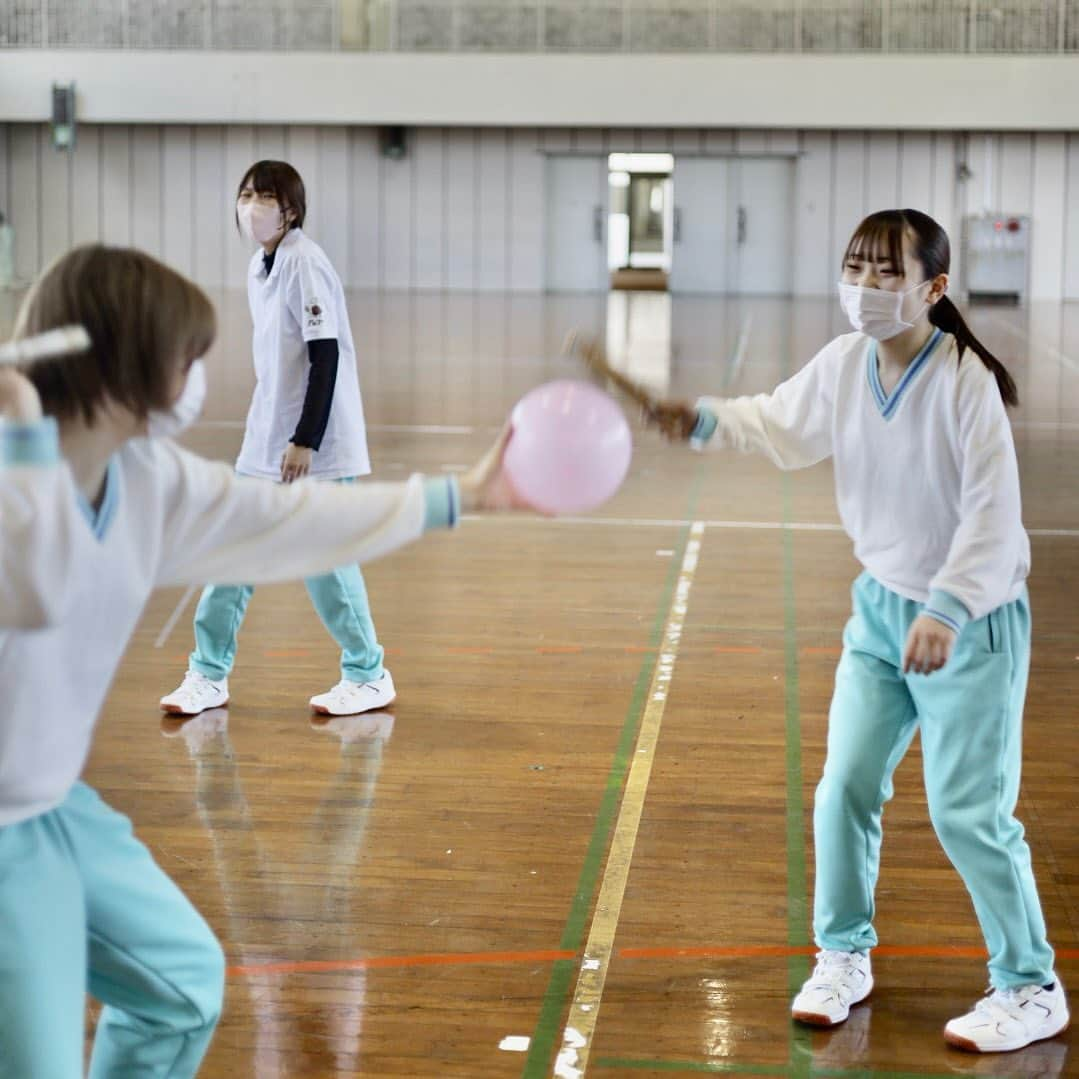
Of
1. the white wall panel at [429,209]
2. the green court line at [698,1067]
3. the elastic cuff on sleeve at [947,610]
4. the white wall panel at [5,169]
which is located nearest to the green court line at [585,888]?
the green court line at [698,1067]

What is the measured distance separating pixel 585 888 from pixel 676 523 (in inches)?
219

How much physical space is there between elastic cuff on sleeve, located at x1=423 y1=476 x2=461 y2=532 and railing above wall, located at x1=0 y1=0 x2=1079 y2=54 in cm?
2758

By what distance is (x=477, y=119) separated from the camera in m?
28.9

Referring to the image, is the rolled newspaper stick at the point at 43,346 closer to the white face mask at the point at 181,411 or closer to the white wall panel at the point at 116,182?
the white face mask at the point at 181,411

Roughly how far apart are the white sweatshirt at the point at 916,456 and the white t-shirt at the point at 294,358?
215 cm

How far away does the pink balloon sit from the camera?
8.78 ft

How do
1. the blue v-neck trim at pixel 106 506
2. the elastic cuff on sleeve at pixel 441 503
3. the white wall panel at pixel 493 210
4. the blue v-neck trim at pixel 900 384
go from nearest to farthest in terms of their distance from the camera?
the blue v-neck trim at pixel 106 506 < the elastic cuff on sleeve at pixel 441 503 < the blue v-neck trim at pixel 900 384 < the white wall panel at pixel 493 210

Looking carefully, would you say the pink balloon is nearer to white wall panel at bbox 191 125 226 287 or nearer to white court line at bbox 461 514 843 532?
white court line at bbox 461 514 843 532

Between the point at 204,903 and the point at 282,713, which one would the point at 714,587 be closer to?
the point at 282,713

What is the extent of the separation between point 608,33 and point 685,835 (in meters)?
26.4

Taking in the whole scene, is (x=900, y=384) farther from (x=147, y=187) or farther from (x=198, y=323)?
(x=147, y=187)

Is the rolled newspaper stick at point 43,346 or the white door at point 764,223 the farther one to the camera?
the white door at point 764,223

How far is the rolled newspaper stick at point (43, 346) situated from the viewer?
2074mm

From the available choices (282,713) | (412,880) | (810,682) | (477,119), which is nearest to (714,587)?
(810,682)
